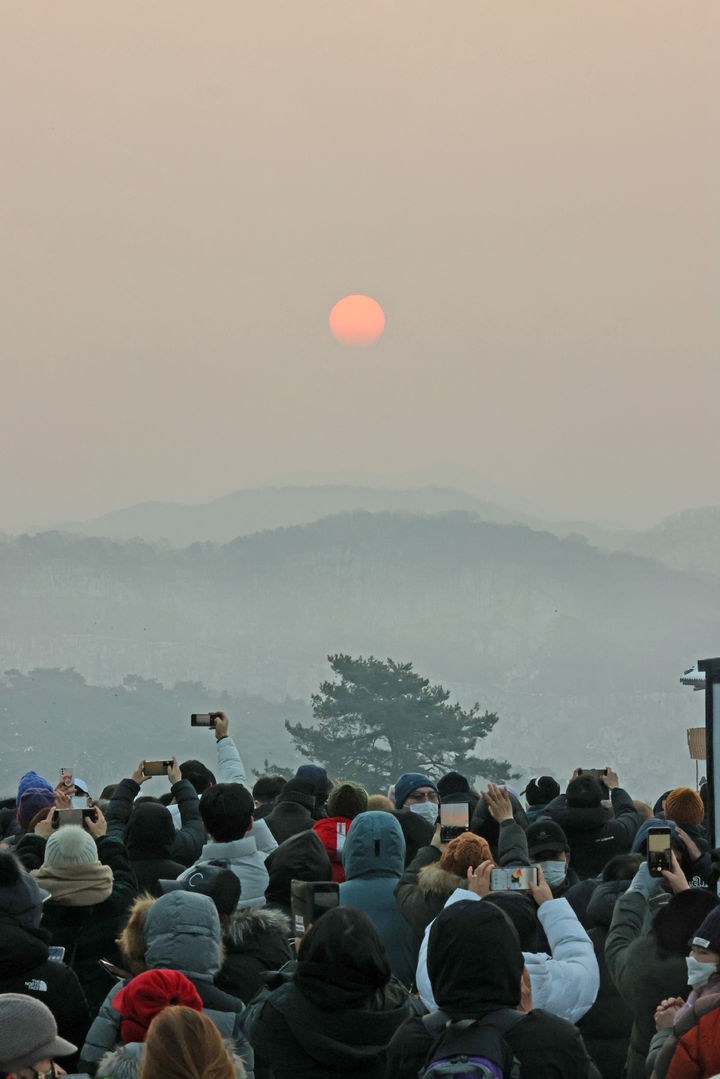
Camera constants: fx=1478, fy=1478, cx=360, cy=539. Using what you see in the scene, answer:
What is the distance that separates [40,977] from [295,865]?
1611mm

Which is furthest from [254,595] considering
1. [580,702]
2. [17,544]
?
[580,702]

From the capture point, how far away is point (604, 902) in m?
5.88

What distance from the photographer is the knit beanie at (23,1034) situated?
11.5 feet

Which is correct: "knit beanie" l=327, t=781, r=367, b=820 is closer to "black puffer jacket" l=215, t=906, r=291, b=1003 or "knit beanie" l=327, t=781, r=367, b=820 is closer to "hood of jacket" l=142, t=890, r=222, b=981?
"black puffer jacket" l=215, t=906, r=291, b=1003

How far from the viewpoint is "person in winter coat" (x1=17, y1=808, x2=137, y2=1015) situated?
568 cm

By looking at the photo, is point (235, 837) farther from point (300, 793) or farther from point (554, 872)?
point (300, 793)

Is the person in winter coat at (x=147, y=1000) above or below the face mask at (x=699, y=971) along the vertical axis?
below

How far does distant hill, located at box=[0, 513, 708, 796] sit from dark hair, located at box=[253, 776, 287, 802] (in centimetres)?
14955

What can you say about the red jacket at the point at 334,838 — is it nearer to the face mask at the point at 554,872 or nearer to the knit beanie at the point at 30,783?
the face mask at the point at 554,872

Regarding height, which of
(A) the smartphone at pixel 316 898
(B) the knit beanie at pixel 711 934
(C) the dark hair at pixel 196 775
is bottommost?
(B) the knit beanie at pixel 711 934

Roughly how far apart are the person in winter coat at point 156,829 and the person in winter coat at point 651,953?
2.25 meters

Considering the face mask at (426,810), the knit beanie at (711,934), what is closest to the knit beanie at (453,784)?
the face mask at (426,810)

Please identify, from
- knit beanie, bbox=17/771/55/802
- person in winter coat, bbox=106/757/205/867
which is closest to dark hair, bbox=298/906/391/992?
person in winter coat, bbox=106/757/205/867

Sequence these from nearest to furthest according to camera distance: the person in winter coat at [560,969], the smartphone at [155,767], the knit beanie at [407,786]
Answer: the person in winter coat at [560,969] < the smartphone at [155,767] < the knit beanie at [407,786]
